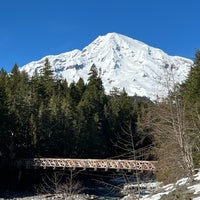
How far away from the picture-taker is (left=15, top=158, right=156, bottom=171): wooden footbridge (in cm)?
3023

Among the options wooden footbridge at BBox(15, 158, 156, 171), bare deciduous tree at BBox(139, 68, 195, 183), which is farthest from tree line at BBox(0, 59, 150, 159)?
bare deciduous tree at BBox(139, 68, 195, 183)

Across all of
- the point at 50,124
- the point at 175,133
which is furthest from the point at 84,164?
the point at 175,133

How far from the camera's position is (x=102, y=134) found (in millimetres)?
48625

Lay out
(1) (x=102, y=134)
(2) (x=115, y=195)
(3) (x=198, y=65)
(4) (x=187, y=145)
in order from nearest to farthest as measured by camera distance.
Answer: (4) (x=187, y=145)
(3) (x=198, y=65)
(2) (x=115, y=195)
(1) (x=102, y=134)

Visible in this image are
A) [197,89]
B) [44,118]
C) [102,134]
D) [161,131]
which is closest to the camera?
[161,131]

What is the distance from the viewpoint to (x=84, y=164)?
108ft

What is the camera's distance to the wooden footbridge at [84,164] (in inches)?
1190

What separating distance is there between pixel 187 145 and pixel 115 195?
18.9 m

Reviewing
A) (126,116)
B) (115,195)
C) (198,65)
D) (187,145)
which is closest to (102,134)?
(126,116)

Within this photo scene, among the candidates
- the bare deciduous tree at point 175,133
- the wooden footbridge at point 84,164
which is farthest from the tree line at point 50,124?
the bare deciduous tree at point 175,133

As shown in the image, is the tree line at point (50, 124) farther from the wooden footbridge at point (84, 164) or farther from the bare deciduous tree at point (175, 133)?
the bare deciduous tree at point (175, 133)

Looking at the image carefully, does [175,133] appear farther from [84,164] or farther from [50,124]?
[50,124]

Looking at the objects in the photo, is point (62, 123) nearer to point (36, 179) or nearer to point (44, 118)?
point (44, 118)

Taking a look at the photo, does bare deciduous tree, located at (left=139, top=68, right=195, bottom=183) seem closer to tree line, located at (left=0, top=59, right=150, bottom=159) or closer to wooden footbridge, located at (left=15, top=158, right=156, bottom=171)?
wooden footbridge, located at (left=15, top=158, right=156, bottom=171)
